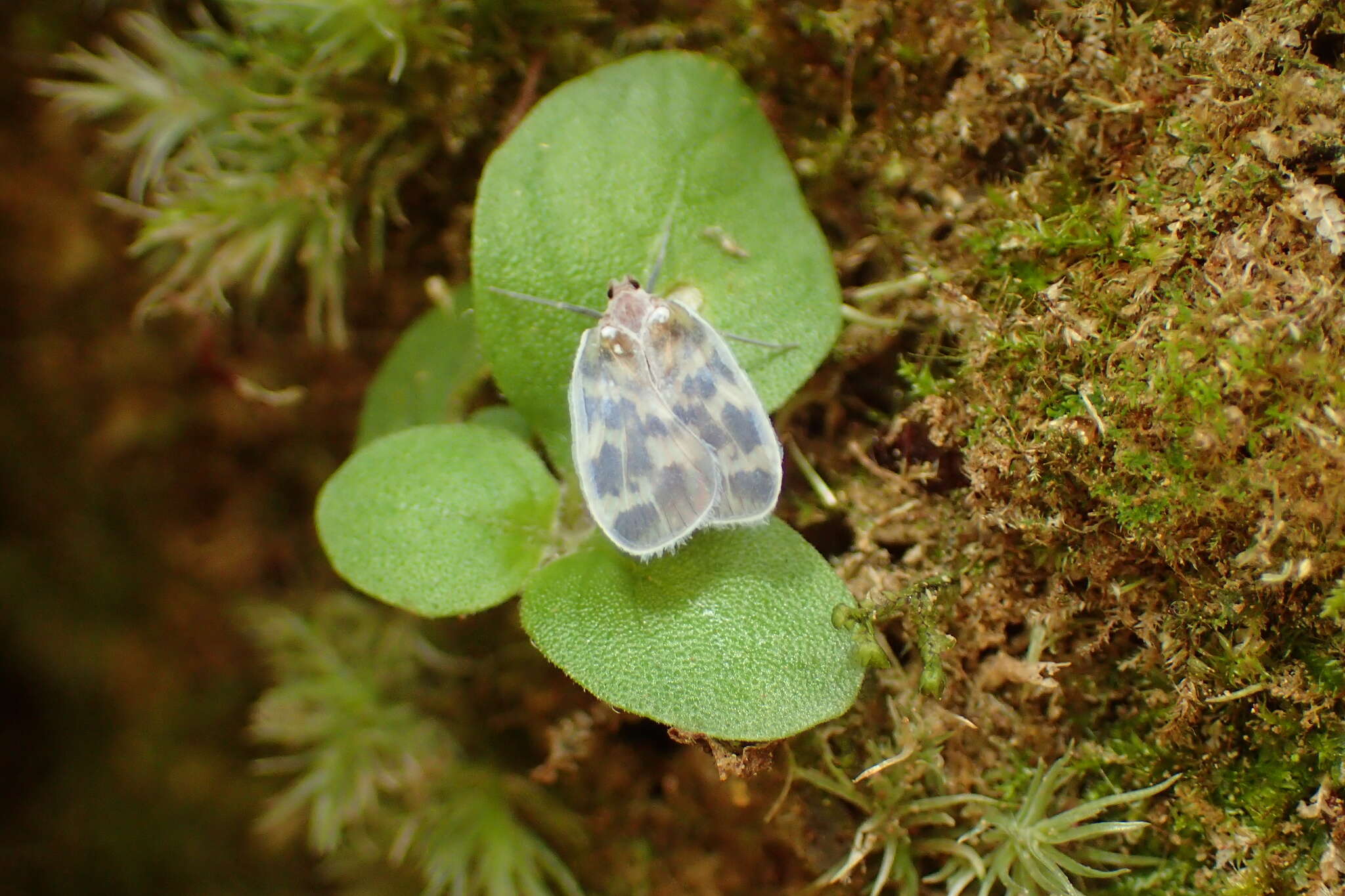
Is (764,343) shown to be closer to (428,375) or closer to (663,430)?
(663,430)

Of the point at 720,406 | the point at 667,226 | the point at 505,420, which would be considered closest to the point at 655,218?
the point at 667,226

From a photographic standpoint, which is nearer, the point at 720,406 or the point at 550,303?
the point at 720,406

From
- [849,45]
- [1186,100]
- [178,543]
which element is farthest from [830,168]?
[178,543]

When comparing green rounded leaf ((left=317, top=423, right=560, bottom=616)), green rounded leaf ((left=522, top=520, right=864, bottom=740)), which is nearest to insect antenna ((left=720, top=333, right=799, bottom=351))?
green rounded leaf ((left=522, top=520, right=864, bottom=740))

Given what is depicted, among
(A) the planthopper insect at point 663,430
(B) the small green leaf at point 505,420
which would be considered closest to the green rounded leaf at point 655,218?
(A) the planthopper insect at point 663,430

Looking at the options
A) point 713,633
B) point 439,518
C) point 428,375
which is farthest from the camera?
point 428,375

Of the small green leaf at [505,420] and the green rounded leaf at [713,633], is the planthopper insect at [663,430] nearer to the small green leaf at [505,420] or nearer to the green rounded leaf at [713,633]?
the green rounded leaf at [713,633]
